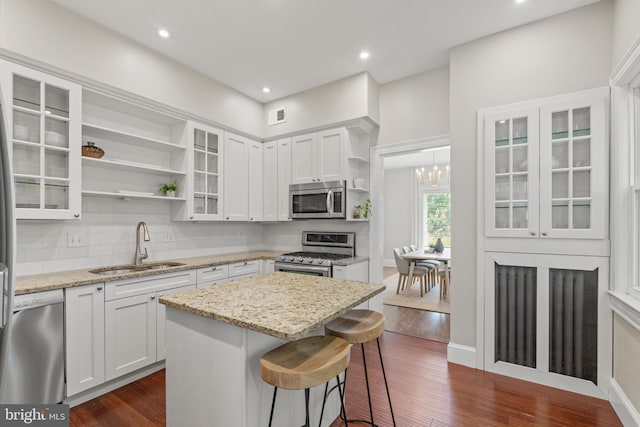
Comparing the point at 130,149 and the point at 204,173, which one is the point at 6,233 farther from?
the point at 204,173

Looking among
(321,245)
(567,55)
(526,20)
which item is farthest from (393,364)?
(526,20)

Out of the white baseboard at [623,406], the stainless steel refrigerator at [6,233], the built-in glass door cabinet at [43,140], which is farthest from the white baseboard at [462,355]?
the built-in glass door cabinet at [43,140]

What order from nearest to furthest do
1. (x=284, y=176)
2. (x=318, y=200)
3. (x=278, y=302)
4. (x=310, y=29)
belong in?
(x=278, y=302) → (x=310, y=29) → (x=318, y=200) → (x=284, y=176)

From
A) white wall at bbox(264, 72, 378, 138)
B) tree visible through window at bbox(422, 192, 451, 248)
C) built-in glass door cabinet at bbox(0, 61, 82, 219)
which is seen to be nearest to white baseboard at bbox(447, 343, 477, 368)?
white wall at bbox(264, 72, 378, 138)

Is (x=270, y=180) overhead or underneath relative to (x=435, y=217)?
overhead

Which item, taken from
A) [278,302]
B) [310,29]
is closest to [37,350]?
[278,302]

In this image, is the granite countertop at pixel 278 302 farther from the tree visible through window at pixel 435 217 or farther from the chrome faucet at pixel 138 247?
the tree visible through window at pixel 435 217

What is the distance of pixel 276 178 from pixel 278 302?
2.81m

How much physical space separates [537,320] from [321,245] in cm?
244

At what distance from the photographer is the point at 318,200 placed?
380 cm

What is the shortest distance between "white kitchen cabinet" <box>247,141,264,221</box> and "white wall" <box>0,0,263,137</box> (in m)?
0.50

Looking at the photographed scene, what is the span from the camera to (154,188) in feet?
11.0

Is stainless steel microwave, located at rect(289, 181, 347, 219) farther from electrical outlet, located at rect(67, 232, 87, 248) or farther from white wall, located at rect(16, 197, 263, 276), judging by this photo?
electrical outlet, located at rect(67, 232, 87, 248)

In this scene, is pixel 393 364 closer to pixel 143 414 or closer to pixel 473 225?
pixel 473 225
